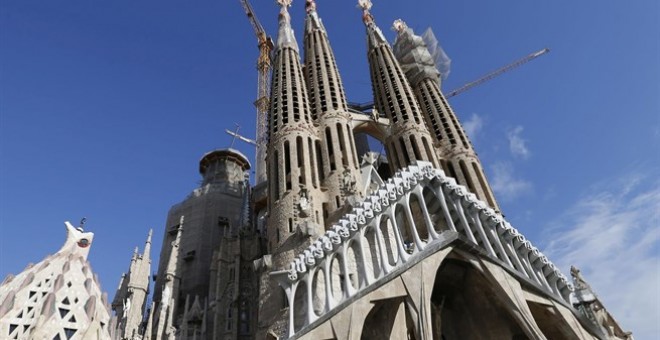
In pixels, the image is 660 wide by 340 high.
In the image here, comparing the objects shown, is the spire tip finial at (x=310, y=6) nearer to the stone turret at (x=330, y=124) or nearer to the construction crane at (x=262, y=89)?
the stone turret at (x=330, y=124)

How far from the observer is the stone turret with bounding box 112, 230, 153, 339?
909 inches

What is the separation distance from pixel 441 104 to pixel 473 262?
1813cm

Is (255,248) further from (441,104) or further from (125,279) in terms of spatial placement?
(441,104)

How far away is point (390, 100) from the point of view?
1198 inches

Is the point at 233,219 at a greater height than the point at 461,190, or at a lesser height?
greater

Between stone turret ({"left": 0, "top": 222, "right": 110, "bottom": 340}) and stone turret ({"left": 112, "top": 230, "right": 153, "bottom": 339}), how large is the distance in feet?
36.1

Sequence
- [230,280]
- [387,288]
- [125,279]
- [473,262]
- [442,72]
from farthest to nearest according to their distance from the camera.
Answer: [442,72], [125,279], [230,280], [473,262], [387,288]

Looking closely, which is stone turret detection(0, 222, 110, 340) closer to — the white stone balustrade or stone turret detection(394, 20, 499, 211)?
the white stone balustrade

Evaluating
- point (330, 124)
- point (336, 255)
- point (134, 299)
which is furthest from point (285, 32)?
point (336, 255)

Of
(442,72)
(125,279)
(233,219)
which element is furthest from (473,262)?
(442,72)

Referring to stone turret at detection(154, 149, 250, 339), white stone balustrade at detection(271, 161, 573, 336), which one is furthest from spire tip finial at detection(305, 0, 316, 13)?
white stone balustrade at detection(271, 161, 573, 336)

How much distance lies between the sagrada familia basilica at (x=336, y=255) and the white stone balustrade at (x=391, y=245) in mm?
56

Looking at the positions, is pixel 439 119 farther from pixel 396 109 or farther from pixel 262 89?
pixel 262 89

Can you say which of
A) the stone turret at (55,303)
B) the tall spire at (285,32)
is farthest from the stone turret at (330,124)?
the stone turret at (55,303)
